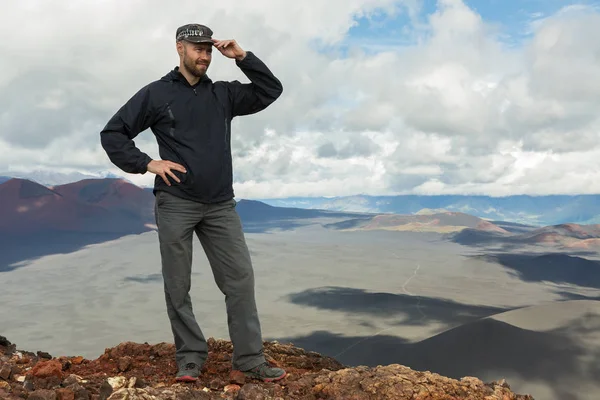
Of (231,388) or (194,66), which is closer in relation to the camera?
(231,388)

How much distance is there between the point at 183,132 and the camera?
375cm

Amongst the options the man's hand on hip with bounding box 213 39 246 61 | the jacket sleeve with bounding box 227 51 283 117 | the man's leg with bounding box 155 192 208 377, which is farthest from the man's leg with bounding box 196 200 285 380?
the man's hand on hip with bounding box 213 39 246 61

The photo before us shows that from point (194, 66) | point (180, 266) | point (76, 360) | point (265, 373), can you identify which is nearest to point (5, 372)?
point (76, 360)

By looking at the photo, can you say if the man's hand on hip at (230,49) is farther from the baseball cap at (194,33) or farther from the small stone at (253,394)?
the small stone at (253,394)

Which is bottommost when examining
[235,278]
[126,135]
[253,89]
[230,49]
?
[235,278]

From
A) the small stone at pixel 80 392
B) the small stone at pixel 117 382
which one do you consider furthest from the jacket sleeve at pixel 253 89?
the small stone at pixel 80 392

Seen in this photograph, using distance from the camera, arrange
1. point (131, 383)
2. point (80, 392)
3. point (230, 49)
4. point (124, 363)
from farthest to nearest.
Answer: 1. point (124, 363)
2. point (230, 49)
3. point (131, 383)
4. point (80, 392)

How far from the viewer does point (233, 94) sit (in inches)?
158

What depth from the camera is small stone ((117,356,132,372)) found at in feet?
13.9

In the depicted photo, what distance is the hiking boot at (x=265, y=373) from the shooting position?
389 centimetres

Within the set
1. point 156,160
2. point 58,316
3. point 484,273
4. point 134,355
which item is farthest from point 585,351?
point 484,273

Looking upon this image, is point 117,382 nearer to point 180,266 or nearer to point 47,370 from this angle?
point 47,370

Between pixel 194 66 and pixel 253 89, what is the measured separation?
0.49m

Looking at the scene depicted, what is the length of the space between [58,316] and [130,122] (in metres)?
25.3
